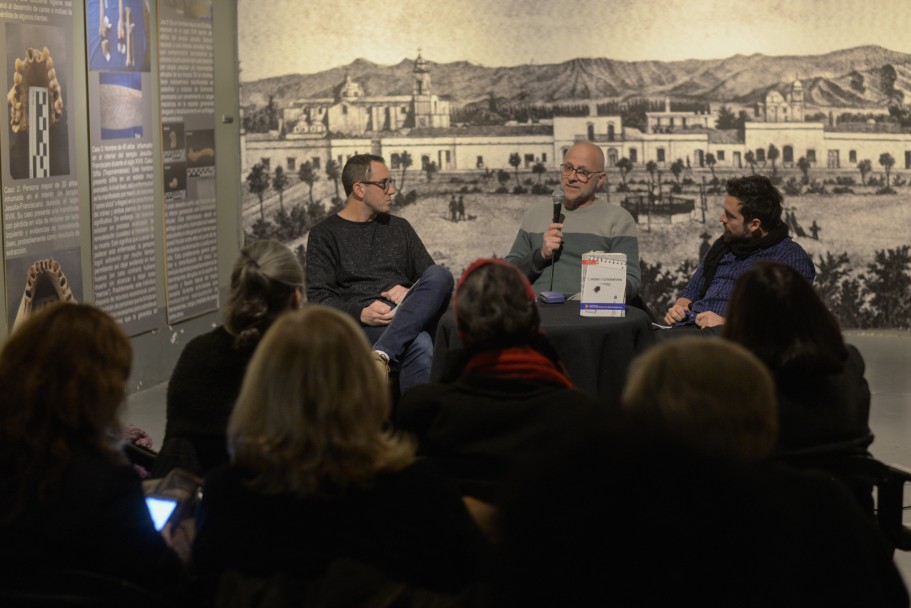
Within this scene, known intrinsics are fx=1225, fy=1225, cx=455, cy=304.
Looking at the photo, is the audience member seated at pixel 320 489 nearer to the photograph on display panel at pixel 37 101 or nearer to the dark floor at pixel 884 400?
the dark floor at pixel 884 400

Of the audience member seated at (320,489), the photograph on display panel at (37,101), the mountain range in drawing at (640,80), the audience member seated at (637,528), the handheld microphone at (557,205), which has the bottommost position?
the audience member seated at (320,489)

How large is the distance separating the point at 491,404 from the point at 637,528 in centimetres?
169

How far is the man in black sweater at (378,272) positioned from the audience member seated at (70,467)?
3.20 m

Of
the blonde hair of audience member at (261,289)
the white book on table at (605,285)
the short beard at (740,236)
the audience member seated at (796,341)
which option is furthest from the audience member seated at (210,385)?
the short beard at (740,236)

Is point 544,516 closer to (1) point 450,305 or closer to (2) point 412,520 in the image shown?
(2) point 412,520

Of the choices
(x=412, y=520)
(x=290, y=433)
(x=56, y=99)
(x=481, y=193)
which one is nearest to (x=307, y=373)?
(x=290, y=433)

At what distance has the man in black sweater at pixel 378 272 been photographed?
18.3 ft

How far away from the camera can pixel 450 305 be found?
A: 577 cm

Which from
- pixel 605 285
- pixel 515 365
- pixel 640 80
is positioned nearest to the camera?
pixel 515 365

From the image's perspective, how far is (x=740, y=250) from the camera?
17.7 feet

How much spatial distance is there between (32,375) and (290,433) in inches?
21.1

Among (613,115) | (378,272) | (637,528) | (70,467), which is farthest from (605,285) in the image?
(637,528)

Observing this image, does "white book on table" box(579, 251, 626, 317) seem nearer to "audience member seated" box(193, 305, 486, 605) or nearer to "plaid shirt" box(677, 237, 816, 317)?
"plaid shirt" box(677, 237, 816, 317)

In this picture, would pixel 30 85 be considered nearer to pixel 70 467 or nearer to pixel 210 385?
pixel 210 385
